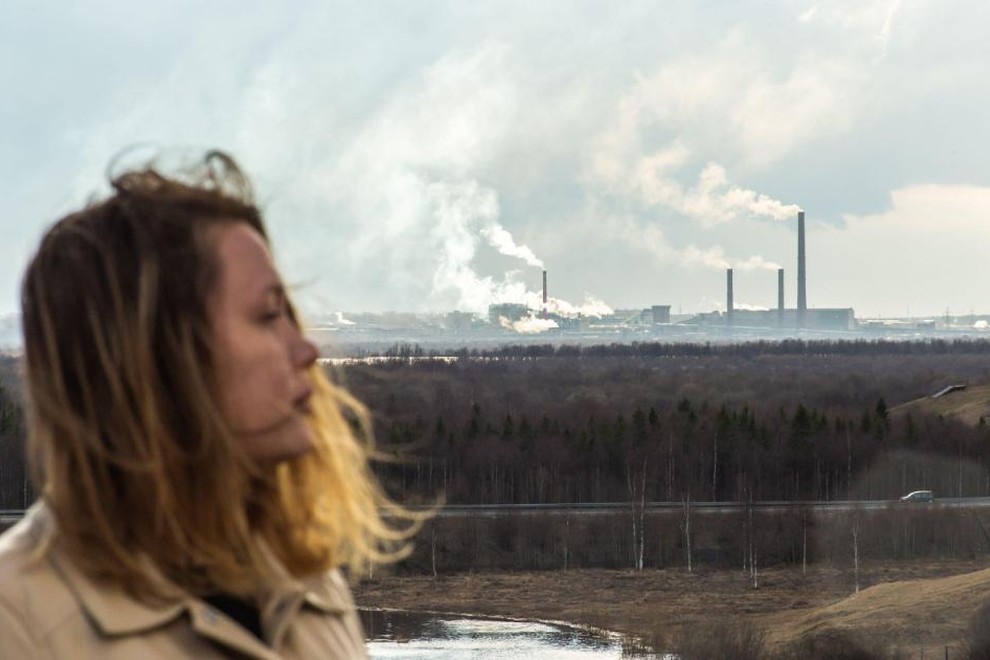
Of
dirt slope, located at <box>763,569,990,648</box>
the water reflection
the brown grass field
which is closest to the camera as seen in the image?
the water reflection

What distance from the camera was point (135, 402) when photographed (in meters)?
1.46

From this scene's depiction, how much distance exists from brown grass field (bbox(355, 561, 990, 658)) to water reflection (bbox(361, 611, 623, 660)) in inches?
36.1

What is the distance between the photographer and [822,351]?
435 feet

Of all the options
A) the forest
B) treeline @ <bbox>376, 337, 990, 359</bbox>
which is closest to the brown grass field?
the forest

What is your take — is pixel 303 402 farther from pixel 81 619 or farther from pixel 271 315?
Answer: pixel 81 619

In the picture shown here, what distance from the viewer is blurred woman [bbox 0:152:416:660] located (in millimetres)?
1402

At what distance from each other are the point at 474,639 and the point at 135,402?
30.2m

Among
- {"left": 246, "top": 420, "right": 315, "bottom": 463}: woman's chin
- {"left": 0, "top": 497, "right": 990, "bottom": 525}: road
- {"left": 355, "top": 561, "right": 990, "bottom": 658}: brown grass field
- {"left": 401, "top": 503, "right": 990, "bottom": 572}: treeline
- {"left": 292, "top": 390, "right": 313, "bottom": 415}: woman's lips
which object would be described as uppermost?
{"left": 292, "top": 390, "right": 313, "bottom": 415}: woman's lips

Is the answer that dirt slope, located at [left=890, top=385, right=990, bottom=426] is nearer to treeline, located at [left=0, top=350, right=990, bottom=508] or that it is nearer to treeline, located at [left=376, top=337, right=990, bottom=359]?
treeline, located at [left=0, top=350, right=990, bottom=508]

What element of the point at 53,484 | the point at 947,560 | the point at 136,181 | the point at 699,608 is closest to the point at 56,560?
the point at 53,484

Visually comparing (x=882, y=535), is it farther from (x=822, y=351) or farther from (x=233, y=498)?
(x=822, y=351)

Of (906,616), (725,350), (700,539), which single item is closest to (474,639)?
(906,616)

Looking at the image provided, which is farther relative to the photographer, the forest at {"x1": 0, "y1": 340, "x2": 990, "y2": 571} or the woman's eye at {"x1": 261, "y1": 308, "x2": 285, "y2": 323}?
the forest at {"x1": 0, "y1": 340, "x2": 990, "y2": 571}

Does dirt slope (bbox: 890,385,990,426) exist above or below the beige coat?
below
